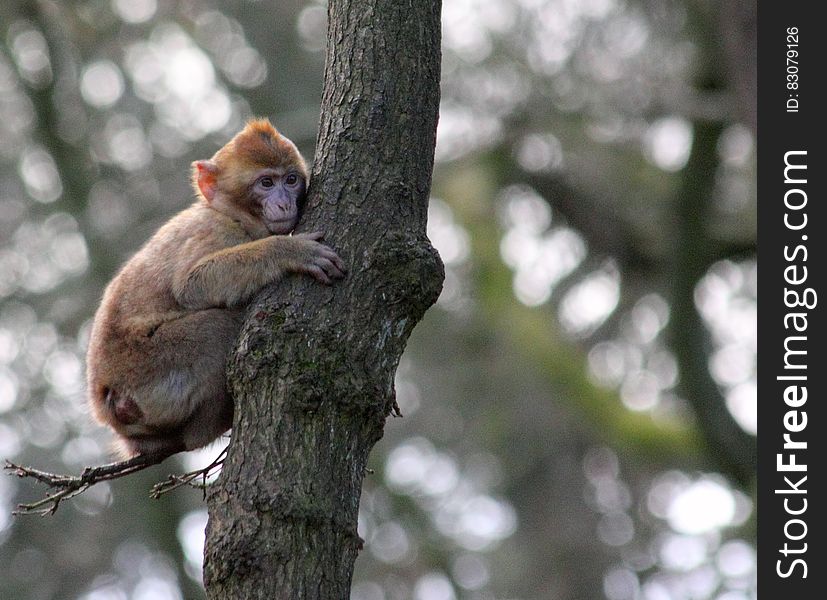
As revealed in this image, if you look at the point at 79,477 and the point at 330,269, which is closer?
the point at 330,269

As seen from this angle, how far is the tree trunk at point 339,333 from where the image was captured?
11.9ft

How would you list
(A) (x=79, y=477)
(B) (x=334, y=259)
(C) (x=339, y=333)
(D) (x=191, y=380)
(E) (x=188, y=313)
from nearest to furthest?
(C) (x=339, y=333), (B) (x=334, y=259), (A) (x=79, y=477), (D) (x=191, y=380), (E) (x=188, y=313)

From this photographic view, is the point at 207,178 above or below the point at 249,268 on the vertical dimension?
above

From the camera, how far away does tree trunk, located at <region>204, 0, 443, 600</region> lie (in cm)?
363

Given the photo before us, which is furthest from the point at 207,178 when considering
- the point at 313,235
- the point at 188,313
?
the point at 313,235

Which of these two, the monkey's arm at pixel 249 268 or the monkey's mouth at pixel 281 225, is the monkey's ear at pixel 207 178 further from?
the monkey's arm at pixel 249 268

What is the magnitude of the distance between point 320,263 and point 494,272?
9515mm

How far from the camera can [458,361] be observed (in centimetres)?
1507

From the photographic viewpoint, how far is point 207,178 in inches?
228

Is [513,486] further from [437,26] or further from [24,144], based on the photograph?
[437,26]

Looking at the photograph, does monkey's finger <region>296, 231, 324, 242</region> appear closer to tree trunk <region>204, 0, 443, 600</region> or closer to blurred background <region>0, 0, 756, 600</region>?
tree trunk <region>204, 0, 443, 600</region>

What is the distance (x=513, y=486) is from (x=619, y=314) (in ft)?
9.30
